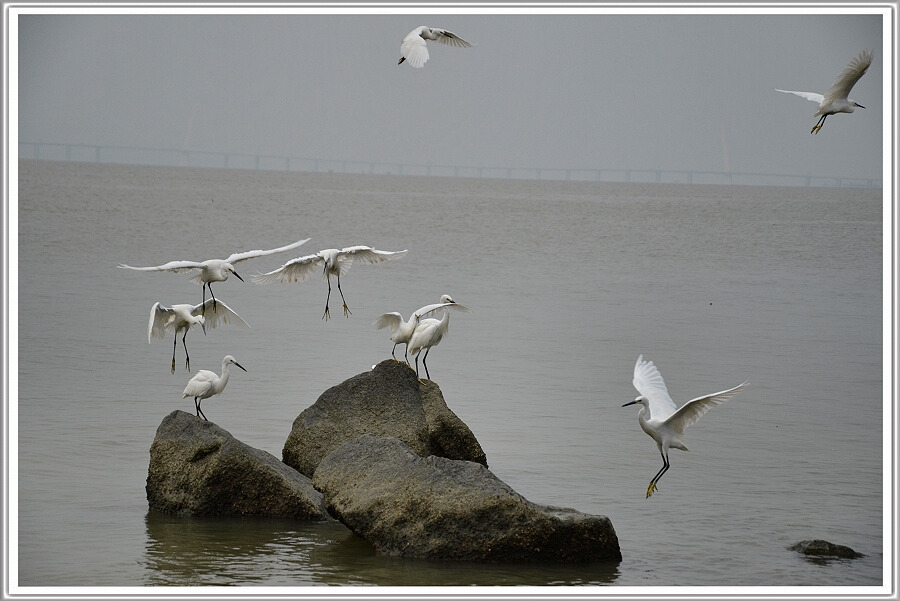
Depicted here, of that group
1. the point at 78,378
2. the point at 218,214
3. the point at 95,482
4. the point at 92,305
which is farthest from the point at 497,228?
the point at 95,482

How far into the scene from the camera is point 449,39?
11.9 m

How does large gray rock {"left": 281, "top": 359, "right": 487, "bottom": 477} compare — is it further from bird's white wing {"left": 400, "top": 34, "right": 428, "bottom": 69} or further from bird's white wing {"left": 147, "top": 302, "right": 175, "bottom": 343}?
bird's white wing {"left": 400, "top": 34, "right": 428, "bottom": 69}

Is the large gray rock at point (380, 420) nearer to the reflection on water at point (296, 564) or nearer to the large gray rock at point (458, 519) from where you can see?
the reflection on water at point (296, 564)

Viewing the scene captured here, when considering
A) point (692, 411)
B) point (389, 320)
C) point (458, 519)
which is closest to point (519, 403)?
point (389, 320)

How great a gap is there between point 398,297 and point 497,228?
1196 inches

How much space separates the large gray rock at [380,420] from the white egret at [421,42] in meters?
2.83

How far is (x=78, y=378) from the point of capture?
15.8 m

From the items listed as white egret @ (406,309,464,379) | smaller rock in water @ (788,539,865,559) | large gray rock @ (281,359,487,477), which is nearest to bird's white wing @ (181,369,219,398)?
large gray rock @ (281,359,487,477)

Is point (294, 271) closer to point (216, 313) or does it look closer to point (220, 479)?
point (216, 313)

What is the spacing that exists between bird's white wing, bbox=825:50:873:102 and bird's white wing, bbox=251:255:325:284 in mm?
5160

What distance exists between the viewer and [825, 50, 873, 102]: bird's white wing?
33.8 feet

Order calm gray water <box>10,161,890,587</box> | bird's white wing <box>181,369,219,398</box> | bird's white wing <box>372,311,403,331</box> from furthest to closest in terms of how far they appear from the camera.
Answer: bird's white wing <box>372,311,403,331</box> < bird's white wing <box>181,369,219,398</box> < calm gray water <box>10,161,890,587</box>

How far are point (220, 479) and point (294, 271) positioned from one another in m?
3.01

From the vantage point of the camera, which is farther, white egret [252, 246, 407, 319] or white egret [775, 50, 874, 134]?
white egret [252, 246, 407, 319]
